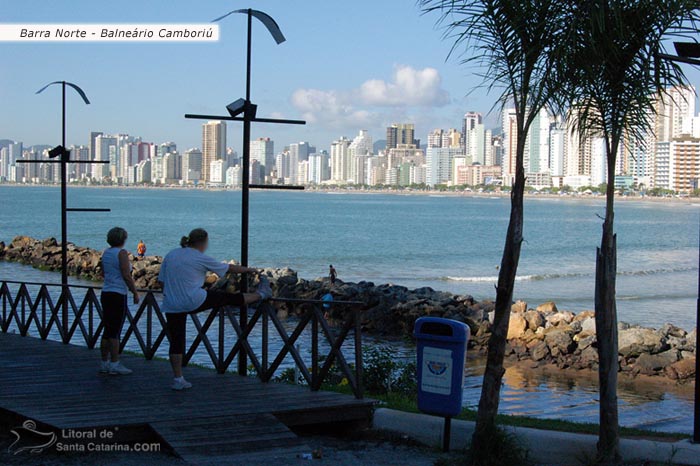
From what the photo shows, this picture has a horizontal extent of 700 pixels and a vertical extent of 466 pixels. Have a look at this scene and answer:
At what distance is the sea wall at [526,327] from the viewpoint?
19.5 meters

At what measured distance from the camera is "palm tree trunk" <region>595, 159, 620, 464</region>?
6973 mm

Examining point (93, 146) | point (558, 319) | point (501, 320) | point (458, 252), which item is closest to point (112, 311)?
point (501, 320)

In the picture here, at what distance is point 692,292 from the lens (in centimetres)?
4031

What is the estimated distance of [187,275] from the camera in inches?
350

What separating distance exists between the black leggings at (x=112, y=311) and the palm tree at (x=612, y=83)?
514 cm

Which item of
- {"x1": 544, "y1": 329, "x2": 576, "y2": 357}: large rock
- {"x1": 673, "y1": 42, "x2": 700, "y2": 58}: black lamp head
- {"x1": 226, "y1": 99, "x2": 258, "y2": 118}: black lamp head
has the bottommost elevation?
{"x1": 544, "y1": 329, "x2": 576, "y2": 357}: large rock

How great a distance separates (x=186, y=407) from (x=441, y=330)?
2.38 metres

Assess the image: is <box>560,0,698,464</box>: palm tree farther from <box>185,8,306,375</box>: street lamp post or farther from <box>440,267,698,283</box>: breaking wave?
<box>440,267,698,283</box>: breaking wave

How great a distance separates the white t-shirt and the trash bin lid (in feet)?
6.96

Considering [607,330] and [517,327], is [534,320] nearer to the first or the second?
[517,327]

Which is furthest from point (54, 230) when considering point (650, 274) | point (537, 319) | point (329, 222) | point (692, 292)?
point (537, 319)

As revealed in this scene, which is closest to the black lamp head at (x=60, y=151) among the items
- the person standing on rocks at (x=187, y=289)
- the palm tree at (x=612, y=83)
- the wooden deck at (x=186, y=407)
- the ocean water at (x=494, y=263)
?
the ocean water at (x=494, y=263)

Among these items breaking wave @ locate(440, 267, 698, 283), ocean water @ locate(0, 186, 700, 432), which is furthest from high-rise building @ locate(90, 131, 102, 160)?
breaking wave @ locate(440, 267, 698, 283)

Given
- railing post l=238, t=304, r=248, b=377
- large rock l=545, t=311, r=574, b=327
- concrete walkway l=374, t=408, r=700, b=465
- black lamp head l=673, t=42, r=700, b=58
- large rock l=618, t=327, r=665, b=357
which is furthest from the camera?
large rock l=545, t=311, r=574, b=327
